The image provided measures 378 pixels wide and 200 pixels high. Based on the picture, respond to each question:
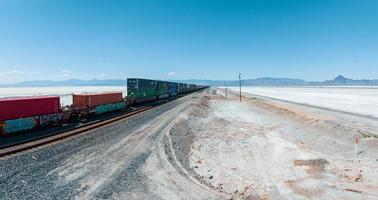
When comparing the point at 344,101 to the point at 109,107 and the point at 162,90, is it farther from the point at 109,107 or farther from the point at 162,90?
the point at 109,107

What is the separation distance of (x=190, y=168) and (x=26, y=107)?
1375 centimetres

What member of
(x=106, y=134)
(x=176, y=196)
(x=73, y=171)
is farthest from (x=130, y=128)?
(x=176, y=196)

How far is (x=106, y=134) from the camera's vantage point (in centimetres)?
2058

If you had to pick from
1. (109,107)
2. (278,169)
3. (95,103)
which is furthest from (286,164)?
(109,107)

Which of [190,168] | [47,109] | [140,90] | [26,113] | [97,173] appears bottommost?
[190,168]

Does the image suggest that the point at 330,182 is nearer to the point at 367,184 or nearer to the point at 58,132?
the point at 367,184

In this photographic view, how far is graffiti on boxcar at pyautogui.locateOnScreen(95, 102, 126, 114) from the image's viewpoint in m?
32.1

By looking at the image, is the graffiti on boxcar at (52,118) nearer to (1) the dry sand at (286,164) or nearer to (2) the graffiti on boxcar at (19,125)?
(2) the graffiti on boxcar at (19,125)

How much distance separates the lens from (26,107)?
21.4 meters

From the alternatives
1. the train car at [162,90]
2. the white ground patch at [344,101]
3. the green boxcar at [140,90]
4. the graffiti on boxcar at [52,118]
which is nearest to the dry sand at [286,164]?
the graffiti on boxcar at [52,118]

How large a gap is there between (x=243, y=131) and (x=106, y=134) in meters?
11.7

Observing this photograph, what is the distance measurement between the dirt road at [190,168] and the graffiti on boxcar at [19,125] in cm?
444

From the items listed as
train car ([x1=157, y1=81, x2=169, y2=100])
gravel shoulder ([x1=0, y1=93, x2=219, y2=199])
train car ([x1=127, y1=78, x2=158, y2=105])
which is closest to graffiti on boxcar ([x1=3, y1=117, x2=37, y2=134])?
gravel shoulder ([x1=0, y1=93, x2=219, y2=199])

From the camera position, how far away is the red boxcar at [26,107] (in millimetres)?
19647
